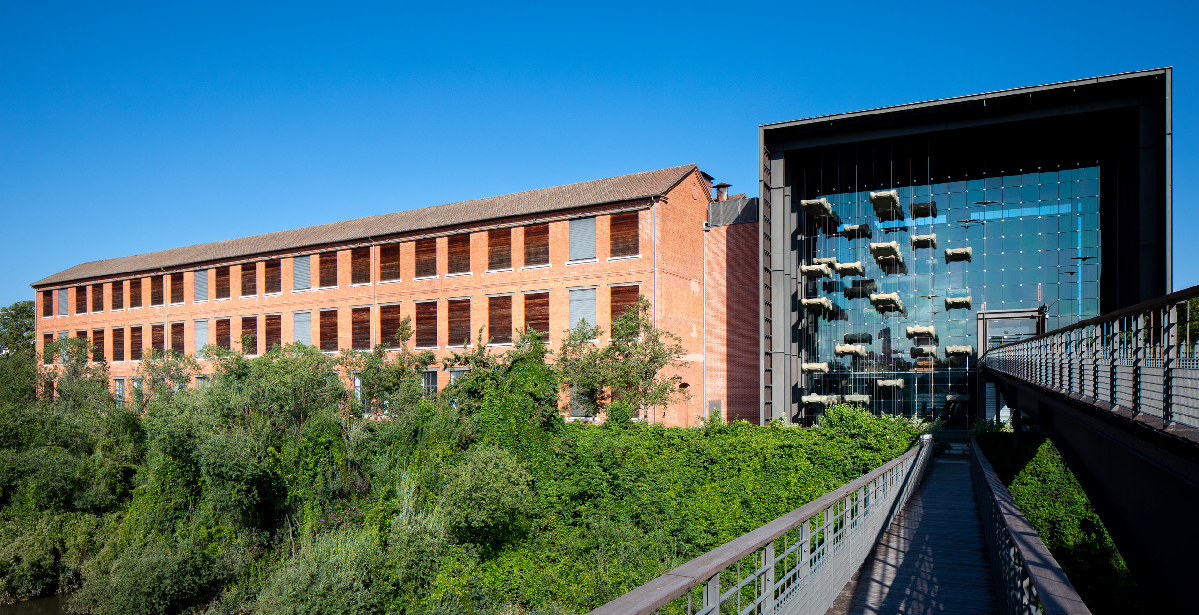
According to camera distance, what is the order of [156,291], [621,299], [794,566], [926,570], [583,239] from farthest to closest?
[156,291] → [583,239] → [621,299] → [926,570] → [794,566]

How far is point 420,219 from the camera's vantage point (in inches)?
1395

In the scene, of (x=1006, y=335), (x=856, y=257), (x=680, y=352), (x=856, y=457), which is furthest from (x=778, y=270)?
(x=856, y=457)

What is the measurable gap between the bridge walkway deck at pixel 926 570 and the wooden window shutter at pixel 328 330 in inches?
1200

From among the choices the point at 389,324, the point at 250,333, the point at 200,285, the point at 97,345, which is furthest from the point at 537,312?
the point at 97,345

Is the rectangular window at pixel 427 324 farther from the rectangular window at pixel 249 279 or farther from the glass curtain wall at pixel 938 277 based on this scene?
the glass curtain wall at pixel 938 277

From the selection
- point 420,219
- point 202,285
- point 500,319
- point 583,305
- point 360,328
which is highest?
point 420,219

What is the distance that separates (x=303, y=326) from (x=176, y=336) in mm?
10773

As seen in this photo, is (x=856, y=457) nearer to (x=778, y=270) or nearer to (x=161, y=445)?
(x=778, y=270)

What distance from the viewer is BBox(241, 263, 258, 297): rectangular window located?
39.3 metres

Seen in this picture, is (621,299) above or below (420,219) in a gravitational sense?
below

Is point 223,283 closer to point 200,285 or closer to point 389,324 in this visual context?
point 200,285

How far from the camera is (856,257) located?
3141 centimetres

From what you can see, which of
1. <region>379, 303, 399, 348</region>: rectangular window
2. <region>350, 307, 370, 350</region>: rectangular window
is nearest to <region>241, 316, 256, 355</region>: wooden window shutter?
<region>350, 307, 370, 350</region>: rectangular window

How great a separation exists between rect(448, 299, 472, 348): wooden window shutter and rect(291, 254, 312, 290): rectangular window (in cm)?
934
